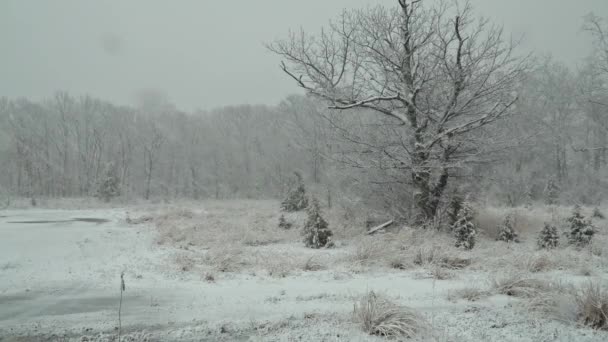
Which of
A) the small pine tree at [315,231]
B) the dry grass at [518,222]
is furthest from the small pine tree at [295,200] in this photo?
the small pine tree at [315,231]

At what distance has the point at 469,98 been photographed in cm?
918

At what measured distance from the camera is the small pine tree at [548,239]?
7262 mm

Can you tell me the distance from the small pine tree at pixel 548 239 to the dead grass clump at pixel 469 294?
4.31 metres

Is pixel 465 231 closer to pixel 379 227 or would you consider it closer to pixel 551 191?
pixel 379 227

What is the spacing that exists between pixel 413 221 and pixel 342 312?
262 inches

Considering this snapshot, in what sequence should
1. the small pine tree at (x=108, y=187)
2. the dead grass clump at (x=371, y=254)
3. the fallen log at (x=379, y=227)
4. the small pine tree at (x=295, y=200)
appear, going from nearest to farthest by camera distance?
1. the dead grass clump at (x=371, y=254)
2. the fallen log at (x=379, y=227)
3. the small pine tree at (x=295, y=200)
4. the small pine tree at (x=108, y=187)

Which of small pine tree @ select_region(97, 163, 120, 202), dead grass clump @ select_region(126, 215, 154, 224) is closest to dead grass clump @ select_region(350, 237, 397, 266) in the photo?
dead grass clump @ select_region(126, 215, 154, 224)

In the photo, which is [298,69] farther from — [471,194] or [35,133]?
[35,133]

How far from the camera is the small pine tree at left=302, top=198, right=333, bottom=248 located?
8203mm

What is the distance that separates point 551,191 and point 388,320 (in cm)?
2507

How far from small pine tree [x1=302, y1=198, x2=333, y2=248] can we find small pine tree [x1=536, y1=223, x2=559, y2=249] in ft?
15.0

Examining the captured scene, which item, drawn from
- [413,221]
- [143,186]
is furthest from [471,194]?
[143,186]

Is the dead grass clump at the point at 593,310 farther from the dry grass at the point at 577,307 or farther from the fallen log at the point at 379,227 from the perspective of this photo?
the fallen log at the point at 379,227

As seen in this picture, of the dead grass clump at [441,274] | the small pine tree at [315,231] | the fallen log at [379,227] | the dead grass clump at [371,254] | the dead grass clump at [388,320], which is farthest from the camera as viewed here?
the fallen log at [379,227]
